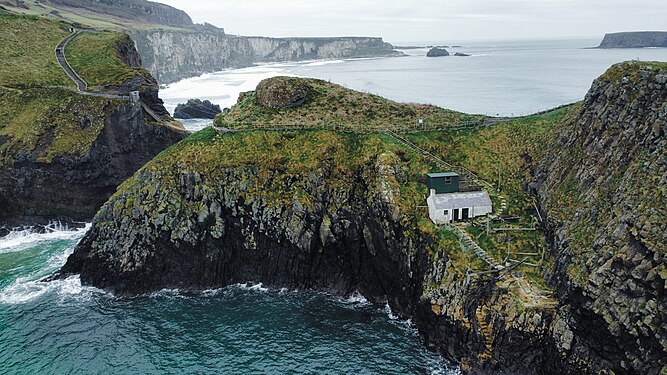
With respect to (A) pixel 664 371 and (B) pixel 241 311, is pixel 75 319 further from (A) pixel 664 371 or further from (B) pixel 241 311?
(A) pixel 664 371

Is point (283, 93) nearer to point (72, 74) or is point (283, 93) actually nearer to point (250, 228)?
point (250, 228)

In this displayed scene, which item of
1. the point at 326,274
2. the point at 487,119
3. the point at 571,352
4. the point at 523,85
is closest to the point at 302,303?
the point at 326,274

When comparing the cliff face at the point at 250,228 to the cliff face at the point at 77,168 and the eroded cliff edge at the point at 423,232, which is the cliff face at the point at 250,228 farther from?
the cliff face at the point at 77,168

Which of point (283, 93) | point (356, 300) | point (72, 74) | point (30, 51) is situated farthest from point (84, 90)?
point (356, 300)

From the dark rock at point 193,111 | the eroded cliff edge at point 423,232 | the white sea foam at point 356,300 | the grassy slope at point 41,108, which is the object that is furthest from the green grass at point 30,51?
the white sea foam at point 356,300

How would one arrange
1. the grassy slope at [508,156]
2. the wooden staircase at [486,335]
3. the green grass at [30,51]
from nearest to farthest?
the wooden staircase at [486,335], the grassy slope at [508,156], the green grass at [30,51]

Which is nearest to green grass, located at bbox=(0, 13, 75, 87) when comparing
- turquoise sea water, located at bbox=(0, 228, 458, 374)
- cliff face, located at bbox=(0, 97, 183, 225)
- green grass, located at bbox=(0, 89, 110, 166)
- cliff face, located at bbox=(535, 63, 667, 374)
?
green grass, located at bbox=(0, 89, 110, 166)
